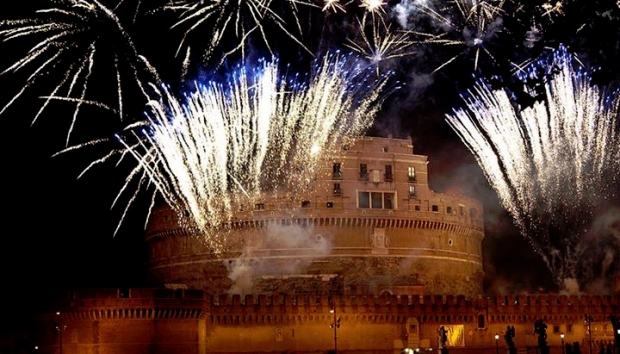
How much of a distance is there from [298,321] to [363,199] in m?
13.7

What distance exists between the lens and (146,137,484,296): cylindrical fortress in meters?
57.2

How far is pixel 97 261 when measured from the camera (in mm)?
60594

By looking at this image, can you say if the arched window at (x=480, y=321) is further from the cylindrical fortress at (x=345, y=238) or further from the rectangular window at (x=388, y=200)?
the rectangular window at (x=388, y=200)

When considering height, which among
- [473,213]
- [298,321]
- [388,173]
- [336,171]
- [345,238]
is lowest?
[298,321]

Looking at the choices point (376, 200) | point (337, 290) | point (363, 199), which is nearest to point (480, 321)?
point (337, 290)

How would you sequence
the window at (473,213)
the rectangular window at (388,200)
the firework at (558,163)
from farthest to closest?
the window at (473,213) → the rectangular window at (388,200) → the firework at (558,163)

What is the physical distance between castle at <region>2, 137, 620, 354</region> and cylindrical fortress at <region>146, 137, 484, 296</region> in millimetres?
72

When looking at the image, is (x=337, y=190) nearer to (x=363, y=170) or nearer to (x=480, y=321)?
(x=363, y=170)

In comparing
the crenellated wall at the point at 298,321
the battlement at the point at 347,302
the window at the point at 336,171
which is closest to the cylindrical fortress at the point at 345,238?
the window at the point at 336,171

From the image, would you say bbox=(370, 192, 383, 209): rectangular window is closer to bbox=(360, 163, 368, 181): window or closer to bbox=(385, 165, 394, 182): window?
bbox=(385, 165, 394, 182): window

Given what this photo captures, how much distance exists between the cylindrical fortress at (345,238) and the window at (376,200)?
7cm

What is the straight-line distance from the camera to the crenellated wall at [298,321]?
41094 mm

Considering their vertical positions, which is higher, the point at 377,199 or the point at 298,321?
the point at 377,199

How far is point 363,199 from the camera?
58.5 meters
